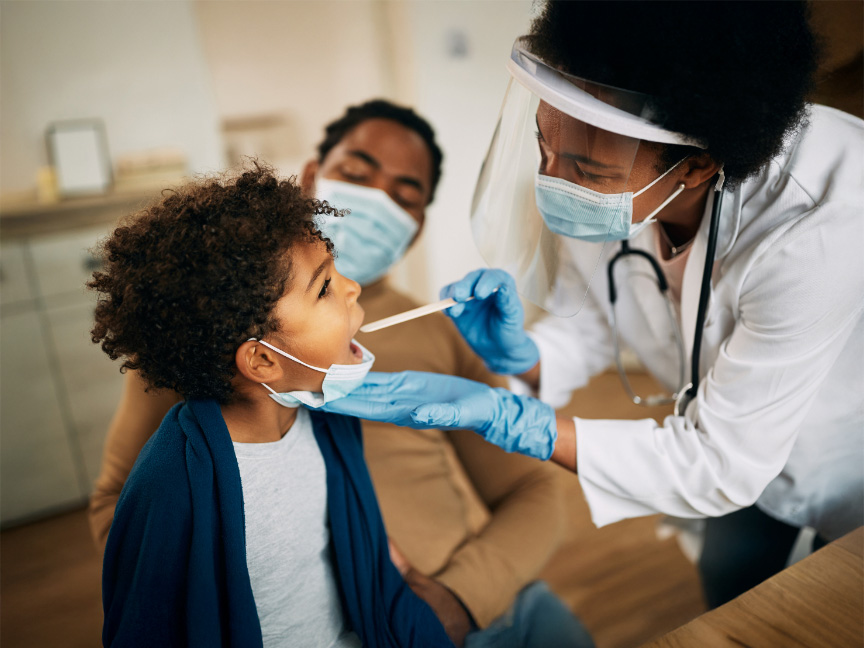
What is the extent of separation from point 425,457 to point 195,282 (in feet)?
2.59

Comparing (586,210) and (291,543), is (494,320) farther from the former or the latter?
(291,543)

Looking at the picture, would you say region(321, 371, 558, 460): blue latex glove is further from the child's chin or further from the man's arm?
the man's arm

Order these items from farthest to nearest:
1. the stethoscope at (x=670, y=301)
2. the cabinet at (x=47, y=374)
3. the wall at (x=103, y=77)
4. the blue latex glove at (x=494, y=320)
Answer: the wall at (x=103, y=77)
the cabinet at (x=47, y=374)
the blue latex glove at (x=494, y=320)
the stethoscope at (x=670, y=301)

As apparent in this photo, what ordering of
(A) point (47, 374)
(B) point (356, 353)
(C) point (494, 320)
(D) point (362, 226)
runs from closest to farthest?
(B) point (356, 353), (C) point (494, 320), (D) point (362, 226), (A) point (47, 374)

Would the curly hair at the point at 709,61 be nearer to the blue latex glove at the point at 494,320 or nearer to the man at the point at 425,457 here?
the blue latex glove at the point at 494,320

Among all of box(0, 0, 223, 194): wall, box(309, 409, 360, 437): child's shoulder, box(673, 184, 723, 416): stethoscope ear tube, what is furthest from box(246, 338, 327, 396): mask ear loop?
box(0, 0, 223, 194): wall

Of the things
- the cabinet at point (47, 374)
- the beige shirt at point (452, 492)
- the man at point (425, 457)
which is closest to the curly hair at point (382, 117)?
the man at point (425, 457)

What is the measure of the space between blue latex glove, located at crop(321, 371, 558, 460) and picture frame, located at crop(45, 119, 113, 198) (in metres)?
2.14

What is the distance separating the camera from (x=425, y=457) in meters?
1.42

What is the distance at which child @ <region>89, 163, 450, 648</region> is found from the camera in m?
0.78

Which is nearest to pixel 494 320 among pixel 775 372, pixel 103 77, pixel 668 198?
pixel 668 198

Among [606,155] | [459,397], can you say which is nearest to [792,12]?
[606,155]

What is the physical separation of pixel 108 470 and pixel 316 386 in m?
0.45

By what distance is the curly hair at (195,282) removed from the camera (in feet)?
2.58
